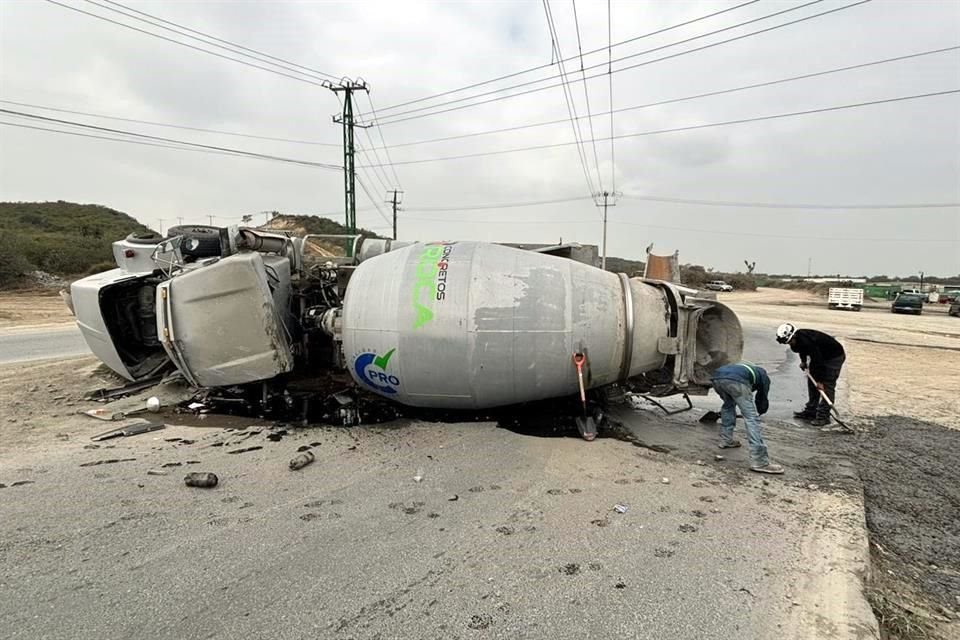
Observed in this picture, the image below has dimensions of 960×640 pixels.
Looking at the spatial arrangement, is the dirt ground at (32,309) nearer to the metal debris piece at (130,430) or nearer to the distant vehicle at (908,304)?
the metal debris piece at (130,430)

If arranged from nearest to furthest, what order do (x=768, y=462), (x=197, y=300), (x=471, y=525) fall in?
1. (x=471, y=525)
2. (x=768, y=462)
3. (x=197, y=300)

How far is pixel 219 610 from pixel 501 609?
1435 millimetres

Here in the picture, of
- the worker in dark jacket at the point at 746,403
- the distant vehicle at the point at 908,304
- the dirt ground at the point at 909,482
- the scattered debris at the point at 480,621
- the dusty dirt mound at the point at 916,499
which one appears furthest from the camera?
the distant vehicle at the point at 908,304

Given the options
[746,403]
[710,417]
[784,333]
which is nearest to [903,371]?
[784,333]

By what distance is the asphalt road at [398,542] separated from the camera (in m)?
2.72

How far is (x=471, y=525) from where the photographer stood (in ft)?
12.2

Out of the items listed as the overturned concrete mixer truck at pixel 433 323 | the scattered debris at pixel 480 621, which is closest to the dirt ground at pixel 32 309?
the overturned concrete mixer truck at pixel 433 323

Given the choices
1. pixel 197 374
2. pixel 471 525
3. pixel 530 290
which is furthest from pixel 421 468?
pixel 197 374

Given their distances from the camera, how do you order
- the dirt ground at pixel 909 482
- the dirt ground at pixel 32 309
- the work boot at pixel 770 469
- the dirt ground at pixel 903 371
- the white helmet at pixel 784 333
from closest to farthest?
1. the dirt ground at pixel 909 482
2. the work boot at pixel 770 469
3. the white helmet at pixel 784 333
4. the dirt ground at pixel 903 371
5. the dirt ground at pixel 32 309

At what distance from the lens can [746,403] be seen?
18.2 ft

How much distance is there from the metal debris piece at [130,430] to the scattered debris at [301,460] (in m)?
2.00

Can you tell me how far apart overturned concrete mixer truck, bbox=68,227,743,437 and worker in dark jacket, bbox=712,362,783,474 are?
0.39 m

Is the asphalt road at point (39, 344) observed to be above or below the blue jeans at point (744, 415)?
below

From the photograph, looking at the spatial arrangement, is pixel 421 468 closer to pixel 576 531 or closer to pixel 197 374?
pixel 576 531
